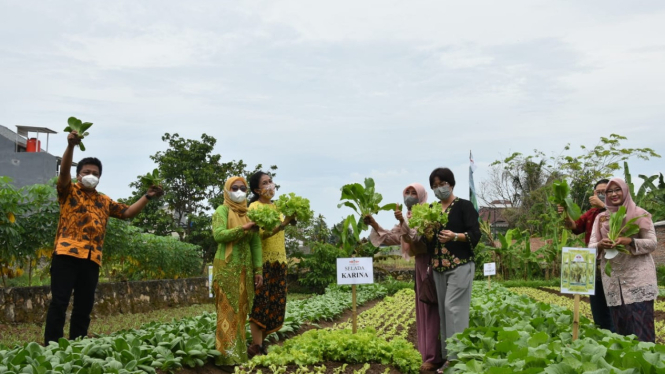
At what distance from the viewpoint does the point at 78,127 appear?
5484mm

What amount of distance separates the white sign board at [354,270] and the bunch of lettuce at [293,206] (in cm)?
64

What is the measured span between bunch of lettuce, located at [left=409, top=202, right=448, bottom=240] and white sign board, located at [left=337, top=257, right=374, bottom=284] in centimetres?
71

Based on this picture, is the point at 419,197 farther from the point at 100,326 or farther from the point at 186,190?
the point at 186,190

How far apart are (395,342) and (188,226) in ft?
57.3

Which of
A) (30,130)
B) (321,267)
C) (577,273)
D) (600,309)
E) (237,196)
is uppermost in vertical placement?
(30,130)

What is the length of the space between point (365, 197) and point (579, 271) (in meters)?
1.98

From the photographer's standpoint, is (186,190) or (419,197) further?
(186,190)

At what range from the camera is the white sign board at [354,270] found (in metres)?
6.07

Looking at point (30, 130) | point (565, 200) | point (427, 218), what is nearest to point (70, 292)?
point (427, 218)

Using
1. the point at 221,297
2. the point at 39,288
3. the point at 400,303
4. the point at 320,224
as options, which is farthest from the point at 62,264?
the point at 320,224

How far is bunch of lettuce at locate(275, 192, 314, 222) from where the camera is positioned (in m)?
5.77

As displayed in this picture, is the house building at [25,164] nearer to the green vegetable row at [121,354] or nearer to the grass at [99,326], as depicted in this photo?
the grass at [99,326]

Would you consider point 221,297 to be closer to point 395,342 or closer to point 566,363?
point 395,342

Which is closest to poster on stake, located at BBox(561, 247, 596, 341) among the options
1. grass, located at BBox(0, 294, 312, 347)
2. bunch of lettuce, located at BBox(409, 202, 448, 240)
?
bunch of lettuce, located at BBox(409, 202, 448, 240)
